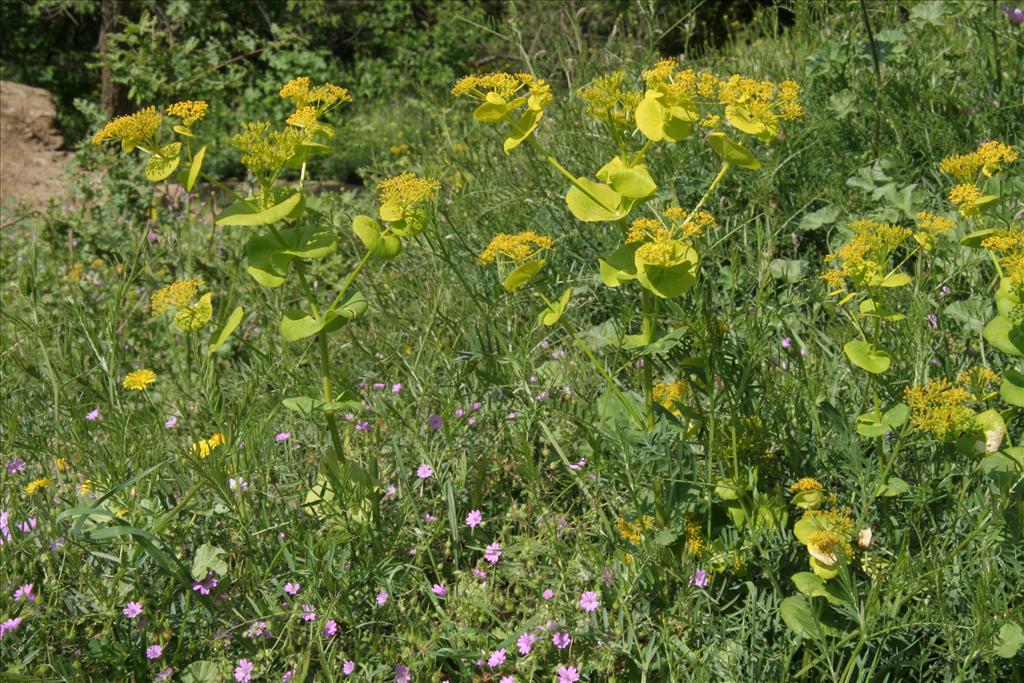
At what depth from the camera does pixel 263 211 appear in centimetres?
187

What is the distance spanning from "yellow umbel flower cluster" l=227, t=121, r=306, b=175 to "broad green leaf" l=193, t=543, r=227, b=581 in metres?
0.79

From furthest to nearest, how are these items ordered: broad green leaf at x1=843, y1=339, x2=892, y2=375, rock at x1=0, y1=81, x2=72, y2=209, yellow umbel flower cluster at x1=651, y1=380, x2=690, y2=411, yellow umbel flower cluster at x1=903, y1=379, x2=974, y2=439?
rock at x1=0, y1=81, x2=72, y2=209
yellow umbel flower cluster at x1=651, y1=380, x2=690, y2=411
broad green leaf at x1=843, y1=339, x2=892, y2=375
yellow umbel flower cluster at x1=903, y1=379, x2=974, y2=439

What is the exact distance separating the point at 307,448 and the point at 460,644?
828mm

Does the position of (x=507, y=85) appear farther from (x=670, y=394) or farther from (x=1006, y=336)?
(x=1006, y=336)

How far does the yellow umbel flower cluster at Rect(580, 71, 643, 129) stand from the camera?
1745mm

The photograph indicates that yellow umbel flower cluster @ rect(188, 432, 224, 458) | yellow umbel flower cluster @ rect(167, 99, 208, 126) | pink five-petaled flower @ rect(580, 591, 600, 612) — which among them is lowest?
pink five-petaled flower @ rect(580, 591, 600, 612)

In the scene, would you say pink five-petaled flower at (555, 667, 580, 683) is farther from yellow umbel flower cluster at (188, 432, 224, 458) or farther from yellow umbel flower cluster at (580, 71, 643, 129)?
yellow umbel flower cluster at (580, 71, 643, 129)

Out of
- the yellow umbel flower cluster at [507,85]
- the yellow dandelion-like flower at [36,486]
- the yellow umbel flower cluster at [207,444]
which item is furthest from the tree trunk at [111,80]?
the yellow umbel flower cluster at [507,85]

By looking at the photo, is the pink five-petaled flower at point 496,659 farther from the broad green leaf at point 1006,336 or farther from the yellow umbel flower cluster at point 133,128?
the yellow umbel flower cluster at point 133,128

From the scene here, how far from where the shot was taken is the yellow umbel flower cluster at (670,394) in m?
1.95

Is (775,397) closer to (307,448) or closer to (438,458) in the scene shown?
(438,458)

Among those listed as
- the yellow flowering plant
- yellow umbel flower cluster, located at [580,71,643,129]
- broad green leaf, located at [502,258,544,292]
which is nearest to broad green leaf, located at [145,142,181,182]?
the yellow flowering plant

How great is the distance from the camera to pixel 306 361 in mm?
2869

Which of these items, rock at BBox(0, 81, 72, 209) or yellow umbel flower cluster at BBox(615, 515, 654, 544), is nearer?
yellow umbel flower cluster at BBox(615, 515, 654, 544)
